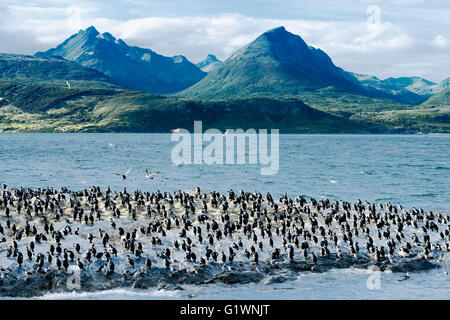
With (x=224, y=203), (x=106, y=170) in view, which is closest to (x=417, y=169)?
(x=106, y=170)

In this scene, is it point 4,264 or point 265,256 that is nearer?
point 4,264

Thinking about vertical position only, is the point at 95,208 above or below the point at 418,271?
above

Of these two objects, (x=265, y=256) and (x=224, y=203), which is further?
(x=224, y=203)

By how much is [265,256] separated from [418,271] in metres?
8.31

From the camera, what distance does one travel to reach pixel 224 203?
3625 centimetres

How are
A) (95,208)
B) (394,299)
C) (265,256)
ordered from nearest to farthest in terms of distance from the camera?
(394,299) < (265,256) < (95,208)

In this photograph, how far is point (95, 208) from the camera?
113 ft

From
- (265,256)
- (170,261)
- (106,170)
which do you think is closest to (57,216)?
(170,261)

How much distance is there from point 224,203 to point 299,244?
386 inches

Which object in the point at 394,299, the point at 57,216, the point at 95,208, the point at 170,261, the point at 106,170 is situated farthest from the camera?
the point at 106,170
